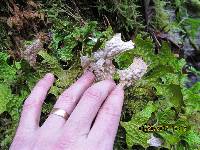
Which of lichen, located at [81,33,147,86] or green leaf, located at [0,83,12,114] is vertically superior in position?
lichen, located at [81,33,147,86]

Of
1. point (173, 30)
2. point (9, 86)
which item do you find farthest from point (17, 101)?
point (173, 30)

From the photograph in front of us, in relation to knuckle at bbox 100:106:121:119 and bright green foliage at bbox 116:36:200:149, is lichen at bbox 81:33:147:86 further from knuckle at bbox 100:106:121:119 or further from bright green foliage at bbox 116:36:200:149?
knuckle at bbox 100:106:121:119

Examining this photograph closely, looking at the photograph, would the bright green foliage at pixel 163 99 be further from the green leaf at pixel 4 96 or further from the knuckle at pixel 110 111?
the green leaf at pixel 4 96

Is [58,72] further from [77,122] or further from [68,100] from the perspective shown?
[77,122]

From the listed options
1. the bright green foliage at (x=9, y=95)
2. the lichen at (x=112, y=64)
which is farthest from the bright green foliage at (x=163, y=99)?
the bright green foliage at (x=9, y=95)

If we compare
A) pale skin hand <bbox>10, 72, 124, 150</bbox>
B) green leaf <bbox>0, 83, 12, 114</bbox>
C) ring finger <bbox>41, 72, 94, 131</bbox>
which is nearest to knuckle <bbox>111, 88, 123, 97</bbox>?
pale skin hand <bbox>10, 72, 124, 150</bbox>

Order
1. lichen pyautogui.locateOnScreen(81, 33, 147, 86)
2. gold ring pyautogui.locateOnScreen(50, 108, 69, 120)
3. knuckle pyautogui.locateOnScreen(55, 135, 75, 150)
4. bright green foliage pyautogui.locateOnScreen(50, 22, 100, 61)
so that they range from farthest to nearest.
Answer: bright green foliage pyautogui.locateOnScreen(50, 22, 100, 61) < lichen pyautogui.locateOnScreen(81, 33, 147, 86) < gold ring pyautogui.locateOnScreen(50, 108, 69, 120) < knuckle pyautogui.locateOnScreen(55, 135, 75, 150)
